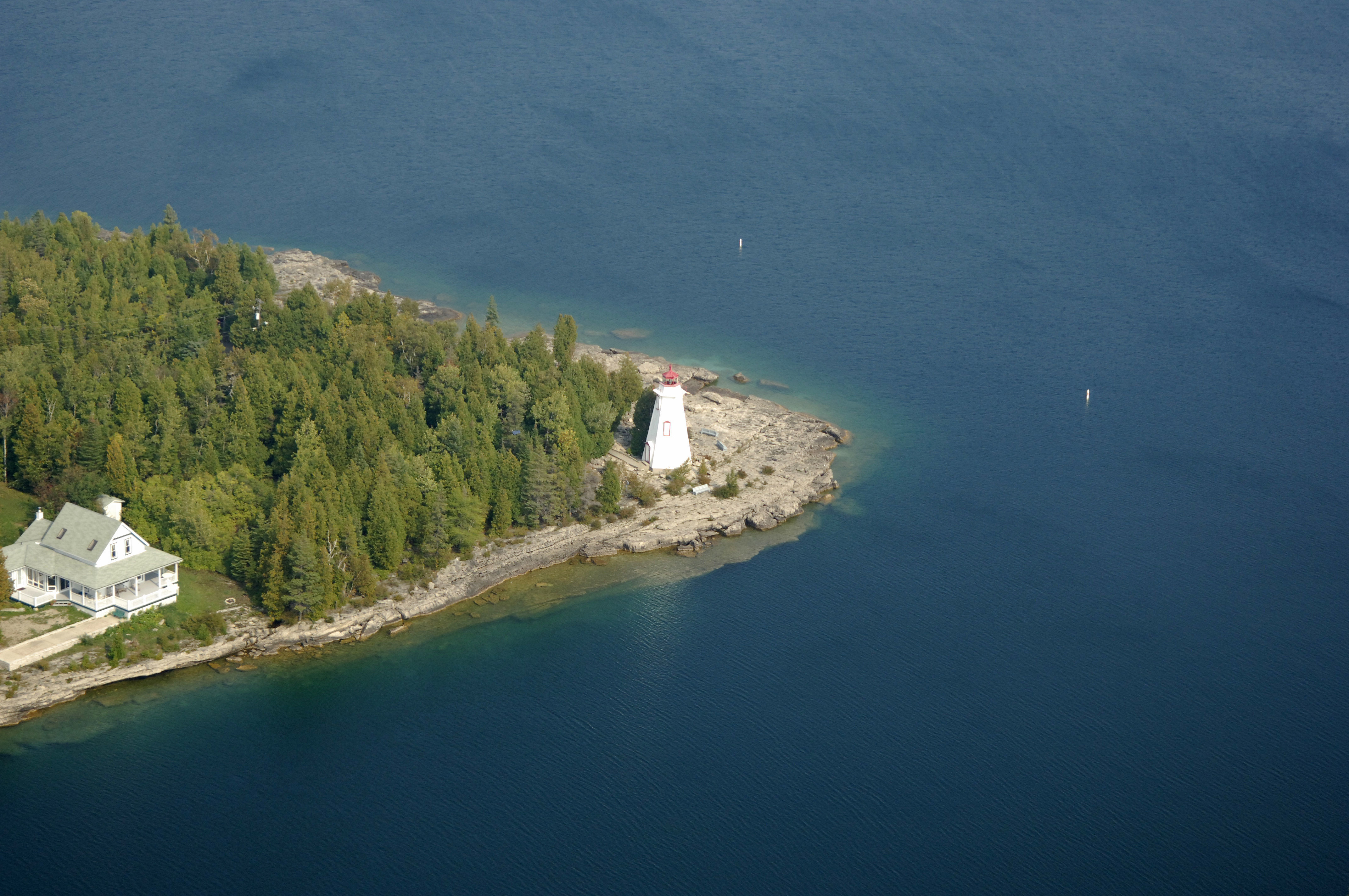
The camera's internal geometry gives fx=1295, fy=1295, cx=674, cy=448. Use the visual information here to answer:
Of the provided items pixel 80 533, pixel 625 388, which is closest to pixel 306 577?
pixel 80 533

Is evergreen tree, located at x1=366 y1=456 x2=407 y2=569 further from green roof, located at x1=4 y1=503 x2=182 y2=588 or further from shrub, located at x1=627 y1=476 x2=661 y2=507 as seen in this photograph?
shrub, located at x1=627 y1=476 x2=661 y2=507

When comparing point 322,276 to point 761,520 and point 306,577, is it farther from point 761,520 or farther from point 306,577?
point 306,577

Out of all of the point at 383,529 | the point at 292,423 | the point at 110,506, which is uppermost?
the point at 292,423

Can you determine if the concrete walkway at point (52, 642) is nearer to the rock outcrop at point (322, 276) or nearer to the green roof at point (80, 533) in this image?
the green roof at point (80, 533)

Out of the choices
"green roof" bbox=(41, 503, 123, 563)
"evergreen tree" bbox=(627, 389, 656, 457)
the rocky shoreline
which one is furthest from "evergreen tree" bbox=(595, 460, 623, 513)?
"green roof" bbox=(41, 503, 123, 563)

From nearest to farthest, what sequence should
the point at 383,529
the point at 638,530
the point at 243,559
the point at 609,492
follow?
1. the point at 243,559
2. the point at 383,529
3. the point at 638,530
4. the point at 609,492

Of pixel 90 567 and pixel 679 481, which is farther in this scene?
pixel 679 481

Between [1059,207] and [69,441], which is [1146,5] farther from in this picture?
[69,441]
